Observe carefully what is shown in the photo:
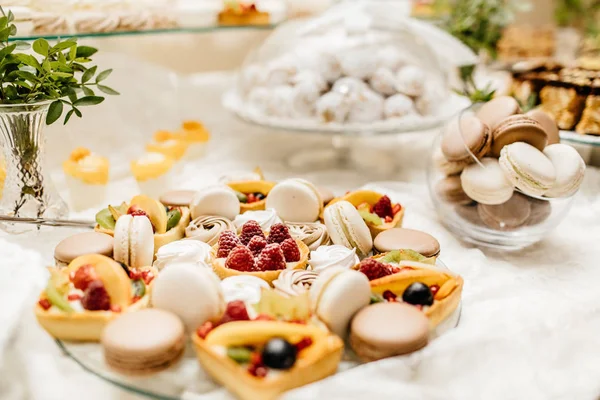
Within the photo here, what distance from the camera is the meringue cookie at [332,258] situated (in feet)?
3.57

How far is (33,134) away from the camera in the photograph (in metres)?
1.27

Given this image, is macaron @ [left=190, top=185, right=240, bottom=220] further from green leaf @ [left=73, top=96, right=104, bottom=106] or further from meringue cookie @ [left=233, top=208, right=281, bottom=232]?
green leaf @ [left=73, top=96, right=104, bottom=106]

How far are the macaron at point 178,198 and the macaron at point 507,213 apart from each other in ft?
2.16

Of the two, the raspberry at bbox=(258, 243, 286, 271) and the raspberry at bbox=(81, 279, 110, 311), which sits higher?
the raspberry at bbox=(81, 279, 110, 311)

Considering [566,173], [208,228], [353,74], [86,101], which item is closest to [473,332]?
[566,173]

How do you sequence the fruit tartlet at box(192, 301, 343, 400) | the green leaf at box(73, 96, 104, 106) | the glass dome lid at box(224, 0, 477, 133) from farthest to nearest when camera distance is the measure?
the glass dome lid at box(224, 0, 477, 133) → the green leaf at box(73, 96, 104, 106) → the fruit tartlet at box(192, 301, 343, 400)

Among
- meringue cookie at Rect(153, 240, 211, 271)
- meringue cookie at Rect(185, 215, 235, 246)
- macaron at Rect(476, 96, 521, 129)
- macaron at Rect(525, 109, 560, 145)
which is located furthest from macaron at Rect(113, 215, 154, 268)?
macaron at Rect(525, 109, 560, 145)

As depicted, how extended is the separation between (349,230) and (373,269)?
0.18 meters

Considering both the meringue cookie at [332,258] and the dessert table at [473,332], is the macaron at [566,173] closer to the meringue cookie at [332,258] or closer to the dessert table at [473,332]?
the dessert table at [473,332]

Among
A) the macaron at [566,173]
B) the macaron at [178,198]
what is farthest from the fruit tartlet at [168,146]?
the macaron at [566,173]

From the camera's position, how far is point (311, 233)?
123cm

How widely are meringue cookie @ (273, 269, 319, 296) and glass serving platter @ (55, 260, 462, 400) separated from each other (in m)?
0.14

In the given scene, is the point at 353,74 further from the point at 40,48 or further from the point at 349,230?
the point at 40,48

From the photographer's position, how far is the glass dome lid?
1.71 meters
